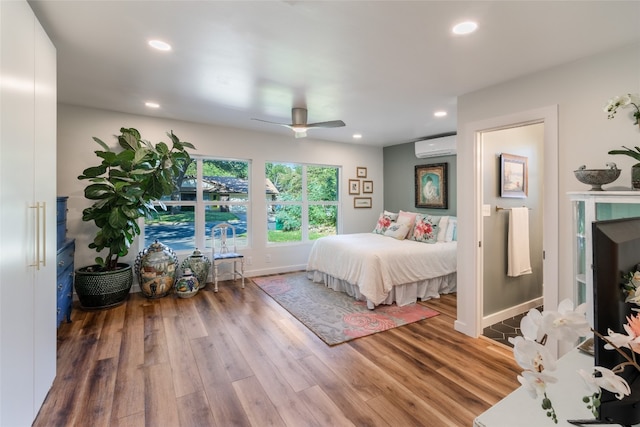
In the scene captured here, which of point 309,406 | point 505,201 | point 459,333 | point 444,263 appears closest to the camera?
point 309,406

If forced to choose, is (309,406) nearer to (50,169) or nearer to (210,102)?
(50,169)

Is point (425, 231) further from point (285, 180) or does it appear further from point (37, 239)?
point (37, 239)

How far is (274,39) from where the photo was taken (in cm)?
199

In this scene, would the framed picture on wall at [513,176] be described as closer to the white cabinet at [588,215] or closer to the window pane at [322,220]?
the white cabinet at [588,215]

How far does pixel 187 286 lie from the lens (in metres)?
3.88

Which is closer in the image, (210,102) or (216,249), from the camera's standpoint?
(210,102)

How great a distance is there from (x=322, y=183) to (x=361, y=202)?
3.14ft

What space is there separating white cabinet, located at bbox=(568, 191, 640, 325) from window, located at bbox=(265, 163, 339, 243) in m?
4.09

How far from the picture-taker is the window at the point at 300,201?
5.25 meters

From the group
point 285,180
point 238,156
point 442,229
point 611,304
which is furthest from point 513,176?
point 238,156

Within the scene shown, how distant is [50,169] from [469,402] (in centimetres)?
318

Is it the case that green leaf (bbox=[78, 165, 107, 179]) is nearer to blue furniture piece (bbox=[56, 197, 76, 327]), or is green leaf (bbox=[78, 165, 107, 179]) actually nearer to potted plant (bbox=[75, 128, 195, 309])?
potted plant (bbox=[75, 128, 195, 309])

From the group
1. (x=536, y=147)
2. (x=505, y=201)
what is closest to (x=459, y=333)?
(x=505, y=201)

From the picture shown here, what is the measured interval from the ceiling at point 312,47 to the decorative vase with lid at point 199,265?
6.90ft
